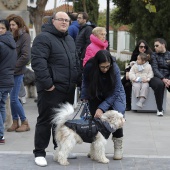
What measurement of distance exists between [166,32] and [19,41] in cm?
1440

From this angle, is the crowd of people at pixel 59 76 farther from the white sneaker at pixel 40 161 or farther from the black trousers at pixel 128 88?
the black trousers at pixel 128 88

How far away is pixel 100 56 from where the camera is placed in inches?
231

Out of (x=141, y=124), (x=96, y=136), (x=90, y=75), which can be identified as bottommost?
(x=141, y=124)

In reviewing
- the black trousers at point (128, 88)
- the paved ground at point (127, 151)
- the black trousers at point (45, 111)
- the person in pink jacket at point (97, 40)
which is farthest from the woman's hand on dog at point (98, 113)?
the black trousers at point (128, 88)

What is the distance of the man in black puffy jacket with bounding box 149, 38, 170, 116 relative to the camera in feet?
31.5

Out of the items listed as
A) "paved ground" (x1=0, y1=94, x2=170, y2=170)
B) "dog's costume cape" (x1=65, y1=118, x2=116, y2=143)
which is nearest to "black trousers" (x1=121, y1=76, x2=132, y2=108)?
"paved ground" (x1=0, y1=94, x2=170, y2=170)

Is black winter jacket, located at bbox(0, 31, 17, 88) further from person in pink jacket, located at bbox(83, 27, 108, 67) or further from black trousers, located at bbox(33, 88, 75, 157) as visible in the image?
person in pink jacket, located at bbox(83, 27, 108, 67)

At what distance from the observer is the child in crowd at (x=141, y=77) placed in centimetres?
971

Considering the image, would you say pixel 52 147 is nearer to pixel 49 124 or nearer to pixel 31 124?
pixel 49 124

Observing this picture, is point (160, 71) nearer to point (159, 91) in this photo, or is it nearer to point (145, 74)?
point (145, 74)

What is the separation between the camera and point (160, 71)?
32.5ft

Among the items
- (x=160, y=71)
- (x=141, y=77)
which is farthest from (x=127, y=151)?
(x=160, y=71)

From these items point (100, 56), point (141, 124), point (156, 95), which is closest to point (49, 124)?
point (100, 56)

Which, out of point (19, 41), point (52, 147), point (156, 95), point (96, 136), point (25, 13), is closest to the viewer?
point (96, 136)
